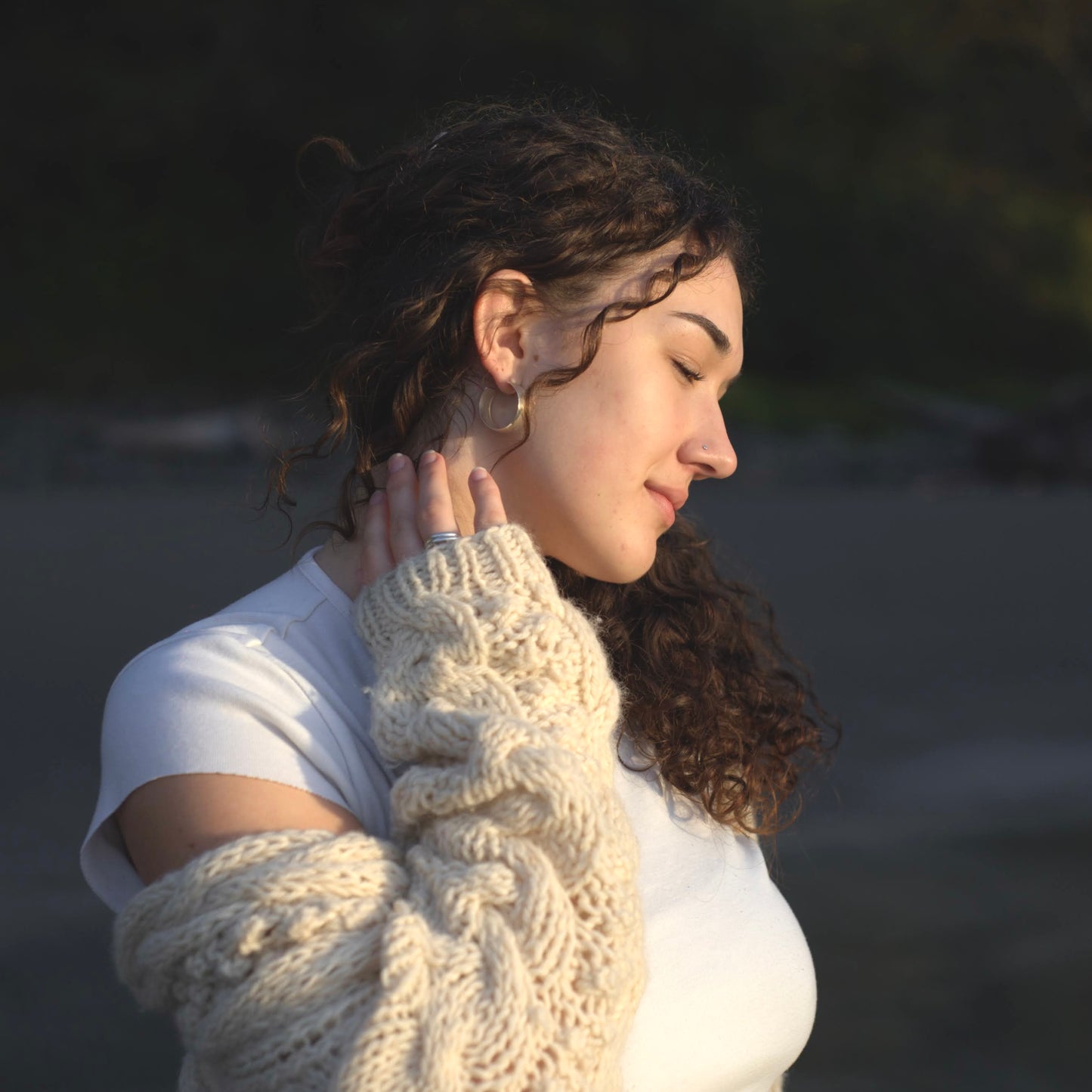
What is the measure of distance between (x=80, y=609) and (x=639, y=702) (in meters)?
6.29

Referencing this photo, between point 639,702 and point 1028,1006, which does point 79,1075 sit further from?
point 1028,1006

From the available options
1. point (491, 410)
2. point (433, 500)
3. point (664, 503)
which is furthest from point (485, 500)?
point (664, 503)

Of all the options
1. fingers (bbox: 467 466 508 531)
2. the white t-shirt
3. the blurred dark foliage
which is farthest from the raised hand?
the blurred dark foliage

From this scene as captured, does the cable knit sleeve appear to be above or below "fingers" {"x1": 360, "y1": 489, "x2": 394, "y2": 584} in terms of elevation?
below

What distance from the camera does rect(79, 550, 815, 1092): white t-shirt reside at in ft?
5.13

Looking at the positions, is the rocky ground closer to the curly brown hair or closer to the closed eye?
the curly brown hair

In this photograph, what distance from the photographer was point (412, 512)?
5.82 feet

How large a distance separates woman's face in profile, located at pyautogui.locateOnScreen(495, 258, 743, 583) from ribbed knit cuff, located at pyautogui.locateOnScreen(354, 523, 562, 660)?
210 millimetres

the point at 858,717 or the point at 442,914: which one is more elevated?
the point at 442,914

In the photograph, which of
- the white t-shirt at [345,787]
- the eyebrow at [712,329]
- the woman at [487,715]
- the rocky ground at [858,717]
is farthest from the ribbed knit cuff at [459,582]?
the rocky ground at [858,717]

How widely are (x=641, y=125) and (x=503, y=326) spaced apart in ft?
47.5

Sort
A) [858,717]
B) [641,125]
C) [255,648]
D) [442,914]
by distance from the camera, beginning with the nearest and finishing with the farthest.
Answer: [442,914] → [255,648] → [858,717] → [641,125]

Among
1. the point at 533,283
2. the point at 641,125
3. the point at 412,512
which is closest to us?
the point at 412,512

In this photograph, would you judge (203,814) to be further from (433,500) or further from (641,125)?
(641,125)
